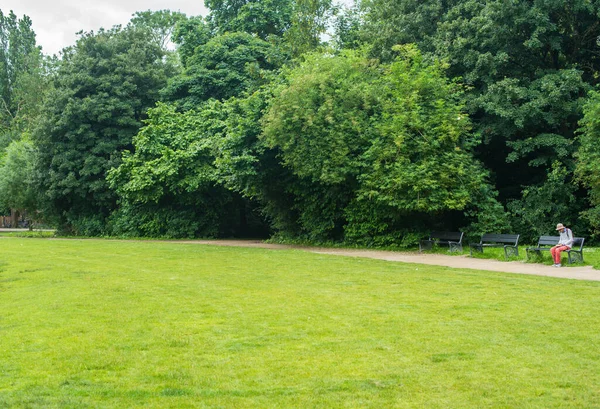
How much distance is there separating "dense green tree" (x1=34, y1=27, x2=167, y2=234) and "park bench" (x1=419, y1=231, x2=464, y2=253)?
21.5 meters

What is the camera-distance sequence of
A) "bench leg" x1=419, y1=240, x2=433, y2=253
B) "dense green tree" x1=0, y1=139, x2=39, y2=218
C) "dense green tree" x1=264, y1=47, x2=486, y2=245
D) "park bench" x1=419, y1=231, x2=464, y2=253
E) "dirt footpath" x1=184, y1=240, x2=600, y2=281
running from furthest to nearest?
1. "dense green tree" x1=0, y1=139, x2=39, y2=218
2. "bench leg" x1=419, y1=240, x2=433, y2=253
3. "dense green tree" x1=264, y1=47, x2=486, y2=245
4. "park bench" x1=419, y1=231, x2=464, y2=253
5. "dirt footpath" x1=184, y1=240, x2=600, y2=281

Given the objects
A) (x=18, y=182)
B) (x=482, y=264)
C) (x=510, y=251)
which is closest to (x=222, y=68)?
(x=18, y=182)

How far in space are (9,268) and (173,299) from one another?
863 cm

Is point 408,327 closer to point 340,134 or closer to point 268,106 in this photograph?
point 340,134

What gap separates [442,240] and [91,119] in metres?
24.4

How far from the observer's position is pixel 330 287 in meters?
12.5

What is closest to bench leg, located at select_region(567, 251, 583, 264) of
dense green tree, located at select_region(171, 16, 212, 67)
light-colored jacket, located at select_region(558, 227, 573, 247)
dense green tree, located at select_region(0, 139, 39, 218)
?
light-colored jacket, located at select_region(558, 227, 573, 247)

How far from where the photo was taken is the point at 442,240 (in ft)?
75.8

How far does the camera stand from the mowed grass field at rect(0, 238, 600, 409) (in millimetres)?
5598

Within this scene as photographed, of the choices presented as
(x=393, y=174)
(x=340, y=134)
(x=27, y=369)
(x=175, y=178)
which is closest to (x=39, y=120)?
(x=175, y=178)

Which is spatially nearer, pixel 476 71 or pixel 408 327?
pixel 408 327

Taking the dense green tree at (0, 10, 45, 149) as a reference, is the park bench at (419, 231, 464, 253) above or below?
below

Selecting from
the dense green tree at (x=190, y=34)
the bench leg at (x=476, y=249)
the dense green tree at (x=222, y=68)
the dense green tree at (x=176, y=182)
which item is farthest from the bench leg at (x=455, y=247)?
the dense green tree at (x=190, y=34)

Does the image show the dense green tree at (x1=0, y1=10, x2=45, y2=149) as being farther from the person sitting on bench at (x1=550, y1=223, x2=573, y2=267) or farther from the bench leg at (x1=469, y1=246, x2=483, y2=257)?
the person sitting on bench at (x1=550, y1=223, x2=573, y2=267)
